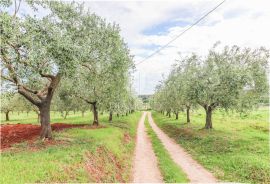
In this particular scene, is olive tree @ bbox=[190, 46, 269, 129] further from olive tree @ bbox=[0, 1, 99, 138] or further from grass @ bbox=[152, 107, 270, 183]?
olive tree @ bbox=[0, 1, 99, 138]

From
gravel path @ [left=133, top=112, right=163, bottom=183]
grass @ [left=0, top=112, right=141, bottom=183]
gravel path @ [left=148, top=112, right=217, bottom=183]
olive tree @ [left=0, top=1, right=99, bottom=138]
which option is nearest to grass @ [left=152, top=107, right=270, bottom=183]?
gravel path @ [left=148, top=112, right=217, bottom=183]

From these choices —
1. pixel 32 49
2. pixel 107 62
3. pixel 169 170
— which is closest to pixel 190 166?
pixel 169 170

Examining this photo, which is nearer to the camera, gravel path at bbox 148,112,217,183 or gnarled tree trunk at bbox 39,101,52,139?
gravel path at bbox 148,112,217,183

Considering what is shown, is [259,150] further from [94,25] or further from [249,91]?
[94,25]

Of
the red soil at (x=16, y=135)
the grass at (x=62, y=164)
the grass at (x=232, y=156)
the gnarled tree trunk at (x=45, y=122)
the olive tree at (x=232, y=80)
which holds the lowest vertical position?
the grass at (x=232, y=156)

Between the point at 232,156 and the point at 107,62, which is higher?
the point at 107,62

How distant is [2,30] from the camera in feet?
64.1

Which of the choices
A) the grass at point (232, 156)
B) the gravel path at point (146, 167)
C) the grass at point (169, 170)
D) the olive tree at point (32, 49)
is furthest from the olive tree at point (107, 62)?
the grass at point (232, 156)

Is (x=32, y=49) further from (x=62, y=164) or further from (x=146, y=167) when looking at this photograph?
(x=146, y=167)

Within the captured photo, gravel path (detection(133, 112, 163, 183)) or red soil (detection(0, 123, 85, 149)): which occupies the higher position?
red soil (detection(0, 123, 85, 149))

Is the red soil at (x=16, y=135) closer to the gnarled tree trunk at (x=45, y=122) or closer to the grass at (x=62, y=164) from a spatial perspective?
the gnarled tree trunk at (x=45, y=122)

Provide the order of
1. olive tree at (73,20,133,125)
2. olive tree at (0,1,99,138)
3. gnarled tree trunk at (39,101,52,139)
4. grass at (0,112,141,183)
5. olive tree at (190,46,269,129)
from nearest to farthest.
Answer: grass at (0,112,141,183), olive tree at (0,1,99,138), gnarled tree trunk at (39,101,52,139), olive tree at (73,20,133,125), olive tree at (190,46,269,129)

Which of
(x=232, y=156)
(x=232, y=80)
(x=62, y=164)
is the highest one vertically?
(x=232, y=80)

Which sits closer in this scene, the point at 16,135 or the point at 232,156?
the point at 232,156
